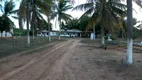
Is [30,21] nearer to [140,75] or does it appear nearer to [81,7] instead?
[81,7]

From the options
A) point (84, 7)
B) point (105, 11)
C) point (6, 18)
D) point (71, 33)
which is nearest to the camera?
point (105, 11)

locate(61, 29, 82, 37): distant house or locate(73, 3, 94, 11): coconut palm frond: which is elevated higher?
locate(73, 3, 94, 11): coconut palm frond

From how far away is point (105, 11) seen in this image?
29.3 m

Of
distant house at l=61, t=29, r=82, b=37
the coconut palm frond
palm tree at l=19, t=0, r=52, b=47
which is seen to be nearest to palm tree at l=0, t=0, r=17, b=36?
palm tree at l=19, t=0, r=52, b=47

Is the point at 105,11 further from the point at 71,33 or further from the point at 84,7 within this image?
the point at 71,33

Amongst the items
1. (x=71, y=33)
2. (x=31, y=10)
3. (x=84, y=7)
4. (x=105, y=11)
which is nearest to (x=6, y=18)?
(x=31, y=10)

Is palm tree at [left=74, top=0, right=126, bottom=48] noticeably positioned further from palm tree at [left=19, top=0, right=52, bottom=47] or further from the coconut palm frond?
palm tree at [left=19, top=0, right=52, bottom=47]

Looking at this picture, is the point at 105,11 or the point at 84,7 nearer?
the point at 105,11

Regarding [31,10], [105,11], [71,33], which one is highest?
[31,10]

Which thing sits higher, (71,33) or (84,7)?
(84,7)

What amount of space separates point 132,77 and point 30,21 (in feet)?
88.1

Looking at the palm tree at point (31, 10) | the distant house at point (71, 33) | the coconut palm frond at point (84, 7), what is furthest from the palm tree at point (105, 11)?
the distant house at point (71, 33)

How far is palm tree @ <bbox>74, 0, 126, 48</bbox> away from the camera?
2878 centimetres

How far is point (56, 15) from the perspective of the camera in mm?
59719
